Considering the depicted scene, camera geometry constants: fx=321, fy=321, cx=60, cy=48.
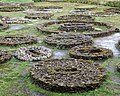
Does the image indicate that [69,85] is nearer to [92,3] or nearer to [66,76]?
[66,76]

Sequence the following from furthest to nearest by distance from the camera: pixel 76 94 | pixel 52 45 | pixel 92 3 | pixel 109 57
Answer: pixel 92 3 → pixel 52 45 → pixel 109 57 → pixel 76 94

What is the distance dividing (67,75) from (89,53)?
2.09 metres

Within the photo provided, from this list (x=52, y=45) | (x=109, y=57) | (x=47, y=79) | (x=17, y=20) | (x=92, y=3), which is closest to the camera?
(x=47, y=79)

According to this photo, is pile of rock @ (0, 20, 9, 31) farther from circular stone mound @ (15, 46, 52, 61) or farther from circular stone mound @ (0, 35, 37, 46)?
circular stone mound @ (15, 46, 52, 61)

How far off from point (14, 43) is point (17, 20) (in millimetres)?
5379

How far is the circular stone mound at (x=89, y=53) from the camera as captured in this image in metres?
8.23

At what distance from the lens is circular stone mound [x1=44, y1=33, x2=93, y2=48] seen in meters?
9.74

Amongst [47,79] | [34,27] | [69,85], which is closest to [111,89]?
[69,85]

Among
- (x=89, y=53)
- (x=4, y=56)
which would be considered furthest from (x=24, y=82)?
(x=89, y=53)

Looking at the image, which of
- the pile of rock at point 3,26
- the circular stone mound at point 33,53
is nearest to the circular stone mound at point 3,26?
the pile of rock at point 3,26

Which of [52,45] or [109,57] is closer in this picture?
[109,57]

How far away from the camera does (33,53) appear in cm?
886

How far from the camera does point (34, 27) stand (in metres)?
13.5

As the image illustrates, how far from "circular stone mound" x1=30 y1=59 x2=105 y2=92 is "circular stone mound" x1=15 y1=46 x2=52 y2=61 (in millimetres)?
679
